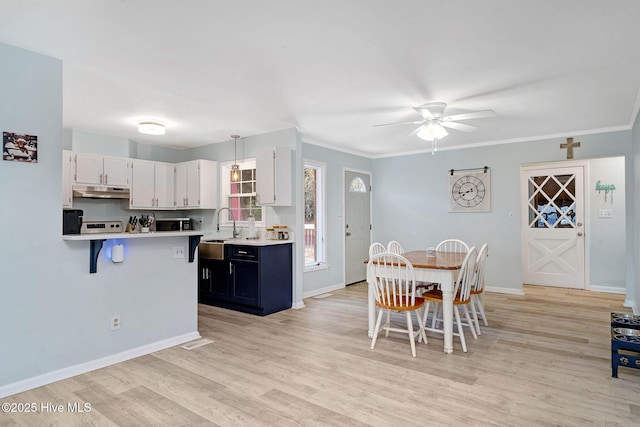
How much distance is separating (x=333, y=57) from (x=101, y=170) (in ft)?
13.0

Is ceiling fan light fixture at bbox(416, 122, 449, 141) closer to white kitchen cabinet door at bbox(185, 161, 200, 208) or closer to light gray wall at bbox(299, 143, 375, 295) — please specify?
light gray wall at bbox(299, 143, 375, 295)

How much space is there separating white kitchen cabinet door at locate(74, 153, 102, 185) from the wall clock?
545cm

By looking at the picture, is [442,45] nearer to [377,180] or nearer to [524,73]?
[524,73]

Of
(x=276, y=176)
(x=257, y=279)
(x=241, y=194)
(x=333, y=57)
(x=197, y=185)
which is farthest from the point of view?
(x=197, y=185)

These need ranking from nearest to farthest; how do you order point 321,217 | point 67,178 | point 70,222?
point 70,222, point 67,178, point 321,217

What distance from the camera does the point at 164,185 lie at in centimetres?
590

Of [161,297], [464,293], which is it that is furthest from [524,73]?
[161,297]

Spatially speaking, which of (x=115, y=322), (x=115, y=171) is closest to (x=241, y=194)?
(x=115, y=171)

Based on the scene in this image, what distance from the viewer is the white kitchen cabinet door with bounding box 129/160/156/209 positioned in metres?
5.52

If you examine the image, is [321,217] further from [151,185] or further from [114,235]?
[114,235]

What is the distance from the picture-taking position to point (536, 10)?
2.15 meters

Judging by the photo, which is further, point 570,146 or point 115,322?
point 570,146

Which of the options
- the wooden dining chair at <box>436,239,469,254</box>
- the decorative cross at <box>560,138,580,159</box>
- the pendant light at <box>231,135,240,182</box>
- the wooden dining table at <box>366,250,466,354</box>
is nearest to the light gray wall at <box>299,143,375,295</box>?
the pendant light at <box>231,135,240,182</box>

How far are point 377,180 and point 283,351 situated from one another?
4.48 m
